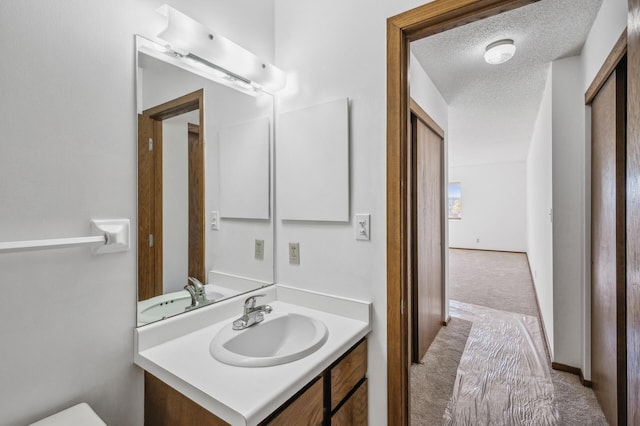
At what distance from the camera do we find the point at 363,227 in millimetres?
1303

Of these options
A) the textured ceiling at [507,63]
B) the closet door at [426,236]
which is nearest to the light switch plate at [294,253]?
the closet door at [426,236]

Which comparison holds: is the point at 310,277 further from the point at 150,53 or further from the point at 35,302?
the point at 150,53

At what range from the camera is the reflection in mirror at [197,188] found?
110cm

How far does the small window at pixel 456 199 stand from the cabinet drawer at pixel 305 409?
330 inches

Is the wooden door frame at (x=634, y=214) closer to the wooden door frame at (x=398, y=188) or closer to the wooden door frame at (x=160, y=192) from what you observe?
the wooden door frame at (x=398, y=188)

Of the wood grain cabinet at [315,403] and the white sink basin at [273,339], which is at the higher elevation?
the white sink basin at [273,339]

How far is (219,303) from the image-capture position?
132cm

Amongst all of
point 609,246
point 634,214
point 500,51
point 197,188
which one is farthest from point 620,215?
point 197,188

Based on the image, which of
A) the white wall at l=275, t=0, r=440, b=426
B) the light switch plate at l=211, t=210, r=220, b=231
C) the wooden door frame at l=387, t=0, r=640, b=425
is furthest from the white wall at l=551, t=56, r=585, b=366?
the light switch plate at l=211, t=210, r=220, b=231

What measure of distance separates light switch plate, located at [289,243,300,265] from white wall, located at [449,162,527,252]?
25.6ft

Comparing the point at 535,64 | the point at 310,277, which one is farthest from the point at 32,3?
the point at 535,64

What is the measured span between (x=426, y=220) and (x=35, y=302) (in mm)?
2484

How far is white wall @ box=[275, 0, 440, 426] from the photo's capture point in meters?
1.26

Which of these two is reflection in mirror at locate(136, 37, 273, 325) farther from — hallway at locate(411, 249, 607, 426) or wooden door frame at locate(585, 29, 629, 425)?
wooden door frame at locate(585, 29, 629, 425)
